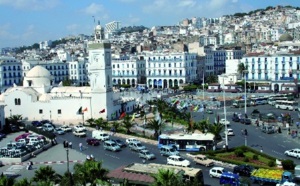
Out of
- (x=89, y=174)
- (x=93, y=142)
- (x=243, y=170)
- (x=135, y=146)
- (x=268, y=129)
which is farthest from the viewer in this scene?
(x=268, y=129)

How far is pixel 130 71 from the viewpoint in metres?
98.3

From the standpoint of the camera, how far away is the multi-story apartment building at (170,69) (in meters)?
91.6

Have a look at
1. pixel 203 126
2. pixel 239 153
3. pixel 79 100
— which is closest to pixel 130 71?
pixel 79 100

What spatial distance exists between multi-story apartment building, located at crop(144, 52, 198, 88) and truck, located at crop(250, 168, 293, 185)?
62.6 metres

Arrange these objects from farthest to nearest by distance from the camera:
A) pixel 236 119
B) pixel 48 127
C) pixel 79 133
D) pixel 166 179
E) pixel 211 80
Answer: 1. pixel 211 80
2. pixel 236 119
3. pixel 48 127
4. pixel 79 133
5. pixel 166 179

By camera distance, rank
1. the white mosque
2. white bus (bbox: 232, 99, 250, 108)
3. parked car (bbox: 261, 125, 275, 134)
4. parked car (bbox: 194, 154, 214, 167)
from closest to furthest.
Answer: parked car (bbox: 194, 154, 214, 167) → parked car (bbox: 261, 125, 275, 134) → the white mosque → white bus (bbox: 232, 99, 250, 108)

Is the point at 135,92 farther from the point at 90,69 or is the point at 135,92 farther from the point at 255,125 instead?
the point at 255,125

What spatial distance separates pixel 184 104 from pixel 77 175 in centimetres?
4069

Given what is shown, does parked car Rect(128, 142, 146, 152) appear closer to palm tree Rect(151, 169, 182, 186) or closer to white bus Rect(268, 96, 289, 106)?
palm tree Rect(151, 169, 182, 186)

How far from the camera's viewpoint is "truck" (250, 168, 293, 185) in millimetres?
27328

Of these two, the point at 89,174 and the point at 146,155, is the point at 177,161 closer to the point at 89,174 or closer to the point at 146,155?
the point at 146,155

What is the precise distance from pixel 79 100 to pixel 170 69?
38426 millimetres

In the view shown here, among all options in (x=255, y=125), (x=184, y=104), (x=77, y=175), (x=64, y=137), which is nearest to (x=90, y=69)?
(x=64, y=137)

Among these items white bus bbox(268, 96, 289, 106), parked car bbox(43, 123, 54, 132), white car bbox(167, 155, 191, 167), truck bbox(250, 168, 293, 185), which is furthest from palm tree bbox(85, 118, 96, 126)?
white bus bbox(268, 96, 289, 106)
